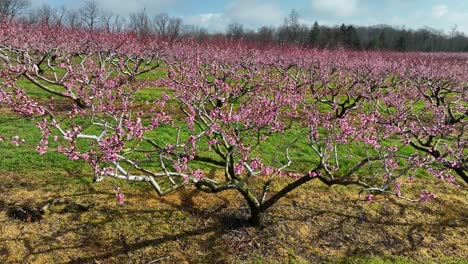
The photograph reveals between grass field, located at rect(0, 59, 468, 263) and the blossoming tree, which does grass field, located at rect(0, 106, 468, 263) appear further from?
the blossoming tree

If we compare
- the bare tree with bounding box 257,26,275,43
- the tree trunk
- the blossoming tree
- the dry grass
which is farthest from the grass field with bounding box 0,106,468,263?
the bare tree with bounding box 257,26,275,43

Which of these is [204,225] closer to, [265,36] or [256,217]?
[256,217]

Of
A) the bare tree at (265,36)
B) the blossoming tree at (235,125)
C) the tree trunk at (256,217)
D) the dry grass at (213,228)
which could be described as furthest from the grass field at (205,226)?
the bare tree at (265,36)

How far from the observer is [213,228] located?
5.80 meters

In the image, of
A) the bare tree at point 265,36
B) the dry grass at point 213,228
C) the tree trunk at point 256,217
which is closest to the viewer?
the dry grass at point 213,228

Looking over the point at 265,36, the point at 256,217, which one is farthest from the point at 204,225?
the point at 265,36

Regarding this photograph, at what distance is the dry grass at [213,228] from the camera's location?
512 cm

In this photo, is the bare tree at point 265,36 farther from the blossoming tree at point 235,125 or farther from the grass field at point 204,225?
the grass field at point 204,225

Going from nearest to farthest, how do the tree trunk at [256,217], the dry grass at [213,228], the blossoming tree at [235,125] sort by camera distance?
the blossoming tree at [235,125], the dry grass at [213,228], the tree trunk at [256,217]

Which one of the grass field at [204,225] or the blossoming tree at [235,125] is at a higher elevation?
the blossoming tree at [235,125]

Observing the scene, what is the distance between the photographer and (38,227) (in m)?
5.39

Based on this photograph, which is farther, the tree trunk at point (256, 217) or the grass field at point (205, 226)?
the tree trunk at point (256, 217)

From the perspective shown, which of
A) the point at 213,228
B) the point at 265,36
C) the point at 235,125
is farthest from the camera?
the point at 265,36

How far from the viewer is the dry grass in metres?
5.12
